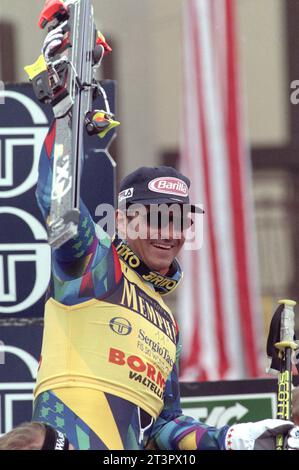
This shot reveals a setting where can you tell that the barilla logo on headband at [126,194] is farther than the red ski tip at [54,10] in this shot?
Yes

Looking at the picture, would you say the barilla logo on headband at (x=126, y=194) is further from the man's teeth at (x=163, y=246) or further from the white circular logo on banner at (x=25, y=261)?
the white circular logo on banner at (x=25, y=261)

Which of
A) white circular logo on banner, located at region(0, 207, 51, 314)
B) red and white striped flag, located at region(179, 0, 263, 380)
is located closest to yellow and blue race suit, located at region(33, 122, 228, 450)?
white circular logo on banner, located at region(0, 207, 51, 314)

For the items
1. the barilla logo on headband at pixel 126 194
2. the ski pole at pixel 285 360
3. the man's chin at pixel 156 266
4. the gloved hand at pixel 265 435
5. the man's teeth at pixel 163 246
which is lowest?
the gloved hand at pixel 265 435

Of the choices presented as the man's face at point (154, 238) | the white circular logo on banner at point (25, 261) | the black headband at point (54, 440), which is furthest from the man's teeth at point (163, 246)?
the white circular logo on banner at point (25, 261)

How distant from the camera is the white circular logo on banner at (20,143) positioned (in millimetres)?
3832

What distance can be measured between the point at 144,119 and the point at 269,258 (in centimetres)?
85

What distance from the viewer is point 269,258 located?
198 inches

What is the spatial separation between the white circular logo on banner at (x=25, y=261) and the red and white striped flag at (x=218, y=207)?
3.84ft

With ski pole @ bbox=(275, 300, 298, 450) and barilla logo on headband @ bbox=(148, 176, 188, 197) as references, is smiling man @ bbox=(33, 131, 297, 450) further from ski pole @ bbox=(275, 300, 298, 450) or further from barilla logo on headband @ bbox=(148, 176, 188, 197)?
ski pole @ bbox=(275, 300, 298, 450)

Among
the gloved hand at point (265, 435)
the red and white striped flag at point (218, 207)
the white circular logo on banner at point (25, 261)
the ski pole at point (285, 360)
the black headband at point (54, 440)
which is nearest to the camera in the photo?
the black headband at point (54, 440)

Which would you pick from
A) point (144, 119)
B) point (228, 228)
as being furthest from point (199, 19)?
point (228, 228)

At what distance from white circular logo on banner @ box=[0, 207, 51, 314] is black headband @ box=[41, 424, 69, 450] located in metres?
1.17

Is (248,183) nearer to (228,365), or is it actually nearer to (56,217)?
(228,365)

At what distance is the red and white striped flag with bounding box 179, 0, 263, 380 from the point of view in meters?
4.83
